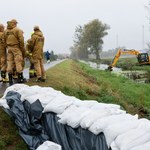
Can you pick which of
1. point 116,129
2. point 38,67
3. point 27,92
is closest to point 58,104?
point 27,92

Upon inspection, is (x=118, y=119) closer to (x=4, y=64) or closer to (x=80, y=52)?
(x=4, y=64)

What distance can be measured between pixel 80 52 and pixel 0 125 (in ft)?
391

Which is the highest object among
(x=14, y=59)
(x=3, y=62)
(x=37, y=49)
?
(x=37, y=49)

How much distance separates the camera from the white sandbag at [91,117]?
6473mm

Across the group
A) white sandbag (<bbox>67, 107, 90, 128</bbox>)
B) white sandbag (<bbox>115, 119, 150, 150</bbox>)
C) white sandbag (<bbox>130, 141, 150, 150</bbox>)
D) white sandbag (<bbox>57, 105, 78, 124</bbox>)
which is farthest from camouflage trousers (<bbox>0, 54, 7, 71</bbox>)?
white sandbag (<bbox>130, 141, 150, 150</bbox>)

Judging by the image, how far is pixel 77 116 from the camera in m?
6.98

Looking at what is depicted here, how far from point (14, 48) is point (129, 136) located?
8260mm

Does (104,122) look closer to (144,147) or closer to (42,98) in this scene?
(144,147)

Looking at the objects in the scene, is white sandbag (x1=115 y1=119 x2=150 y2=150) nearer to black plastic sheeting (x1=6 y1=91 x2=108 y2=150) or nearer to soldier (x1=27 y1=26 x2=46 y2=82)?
black plastic sheeting (x1=6 y1=91 x2=108 y2=150)

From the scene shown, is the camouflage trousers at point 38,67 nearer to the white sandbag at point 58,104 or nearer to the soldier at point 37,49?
the soldier at point 37,49

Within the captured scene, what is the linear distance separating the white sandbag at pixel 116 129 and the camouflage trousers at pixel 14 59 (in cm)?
762

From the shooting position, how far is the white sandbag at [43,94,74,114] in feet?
25.4

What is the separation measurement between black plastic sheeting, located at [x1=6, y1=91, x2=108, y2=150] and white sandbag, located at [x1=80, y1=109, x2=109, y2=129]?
12 centimetres

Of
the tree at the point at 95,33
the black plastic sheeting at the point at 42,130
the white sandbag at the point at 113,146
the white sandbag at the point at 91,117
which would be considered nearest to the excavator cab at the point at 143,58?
the black plastic sheeting at the point at 42,130
